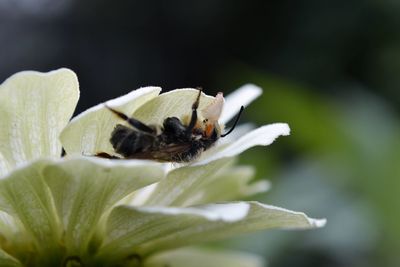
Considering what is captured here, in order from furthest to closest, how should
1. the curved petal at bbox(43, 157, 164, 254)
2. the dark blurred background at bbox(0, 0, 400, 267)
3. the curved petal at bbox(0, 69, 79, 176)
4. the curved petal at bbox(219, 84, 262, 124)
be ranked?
the dark blurred background at bbox(0, 0, 400, 267)
the curved petal at bbox(219, 84, 262, 124)
the curved petal at bbox(0, 69, 79, 176)
the curved petal at bbox(43, 157, 164, 254)

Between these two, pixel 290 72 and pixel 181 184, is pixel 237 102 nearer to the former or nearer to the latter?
pixel 181 184

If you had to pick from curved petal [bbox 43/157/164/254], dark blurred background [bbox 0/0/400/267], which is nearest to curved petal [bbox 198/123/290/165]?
curved petal [bbox 43/157/164/254]

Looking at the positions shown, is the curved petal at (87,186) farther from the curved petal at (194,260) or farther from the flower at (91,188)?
the curved petal at (194,260)

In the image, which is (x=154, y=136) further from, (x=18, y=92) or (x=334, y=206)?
(x=334, y=206)

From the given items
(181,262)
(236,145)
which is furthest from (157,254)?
(236,145)

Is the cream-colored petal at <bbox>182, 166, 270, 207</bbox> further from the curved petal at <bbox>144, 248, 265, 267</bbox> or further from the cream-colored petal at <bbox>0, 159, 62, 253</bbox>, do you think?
the cream-colored petal at <bbox>0, 159, 62, 253</bbox>

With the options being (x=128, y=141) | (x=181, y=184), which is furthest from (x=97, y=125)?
(x=181, y=184)

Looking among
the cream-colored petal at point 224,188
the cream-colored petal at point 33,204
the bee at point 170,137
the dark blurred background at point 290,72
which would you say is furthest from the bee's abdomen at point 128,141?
the dark blurred background at point 290,72
